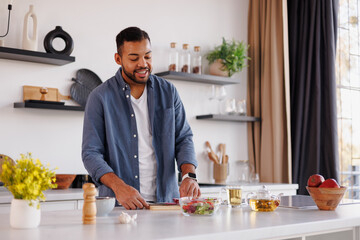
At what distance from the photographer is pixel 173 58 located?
164 inches

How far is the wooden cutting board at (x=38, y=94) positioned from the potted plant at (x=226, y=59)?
1.50m

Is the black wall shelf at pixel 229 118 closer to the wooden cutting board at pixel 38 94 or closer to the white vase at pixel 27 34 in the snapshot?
the wooden cutting board at pixel 38 94

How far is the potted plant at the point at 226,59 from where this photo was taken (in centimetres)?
434

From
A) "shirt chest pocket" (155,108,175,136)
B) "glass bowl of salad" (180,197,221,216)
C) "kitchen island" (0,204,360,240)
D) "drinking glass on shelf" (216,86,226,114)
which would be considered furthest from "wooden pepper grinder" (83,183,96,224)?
"drinking glass on shelf" (216,86,226,114)

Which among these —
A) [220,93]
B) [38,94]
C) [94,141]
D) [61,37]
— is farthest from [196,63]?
[94,141]

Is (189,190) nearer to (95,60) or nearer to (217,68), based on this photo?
(95,60)

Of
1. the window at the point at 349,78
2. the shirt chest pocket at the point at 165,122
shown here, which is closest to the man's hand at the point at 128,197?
the shirt chest pocket at the point at 165,122

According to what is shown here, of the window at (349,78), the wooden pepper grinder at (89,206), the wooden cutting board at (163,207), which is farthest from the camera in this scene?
the window at (349,78)

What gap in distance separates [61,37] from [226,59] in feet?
5.09

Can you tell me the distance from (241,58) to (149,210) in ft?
8.98

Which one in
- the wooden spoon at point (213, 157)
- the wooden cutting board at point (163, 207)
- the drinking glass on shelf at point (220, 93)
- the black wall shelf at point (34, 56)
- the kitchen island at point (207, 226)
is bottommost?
the kitchen island at point (207, 226)

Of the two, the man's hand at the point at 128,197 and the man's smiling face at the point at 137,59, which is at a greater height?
the man's smiling face at the point at 137,59

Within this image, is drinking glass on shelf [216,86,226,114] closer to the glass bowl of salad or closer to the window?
the window

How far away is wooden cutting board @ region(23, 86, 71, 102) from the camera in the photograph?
3417mm
